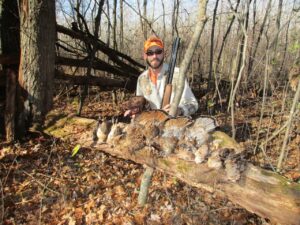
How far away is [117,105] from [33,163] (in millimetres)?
3971

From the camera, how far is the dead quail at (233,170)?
85.2 inches

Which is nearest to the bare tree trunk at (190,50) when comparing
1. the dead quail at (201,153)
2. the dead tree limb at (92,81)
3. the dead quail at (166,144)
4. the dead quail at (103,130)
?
the dead quail at (166,144)

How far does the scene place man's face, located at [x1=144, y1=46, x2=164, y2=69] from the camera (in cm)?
330

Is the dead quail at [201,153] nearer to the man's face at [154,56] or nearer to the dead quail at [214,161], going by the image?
the dead quail at [214,161]

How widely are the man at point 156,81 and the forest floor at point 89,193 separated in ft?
3.55

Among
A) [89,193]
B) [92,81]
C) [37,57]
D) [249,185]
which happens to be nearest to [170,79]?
[249,185]

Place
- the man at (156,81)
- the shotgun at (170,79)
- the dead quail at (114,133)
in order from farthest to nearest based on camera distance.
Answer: the man at (156,81) → the shotgun at (170,79) → the dead quail at (114,133)

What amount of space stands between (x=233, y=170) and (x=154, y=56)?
1715 mm

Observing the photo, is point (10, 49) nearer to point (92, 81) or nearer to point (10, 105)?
point (10, 105)

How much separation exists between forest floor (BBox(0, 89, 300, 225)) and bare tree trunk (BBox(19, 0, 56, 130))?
47 cm

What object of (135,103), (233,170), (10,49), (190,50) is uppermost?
(10,49)

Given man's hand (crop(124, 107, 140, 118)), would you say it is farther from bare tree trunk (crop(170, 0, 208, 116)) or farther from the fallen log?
bare tree trunk (crop(170, 0, 208, 116))

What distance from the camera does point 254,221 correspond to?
3441 millimetres

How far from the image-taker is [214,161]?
2.21 m
